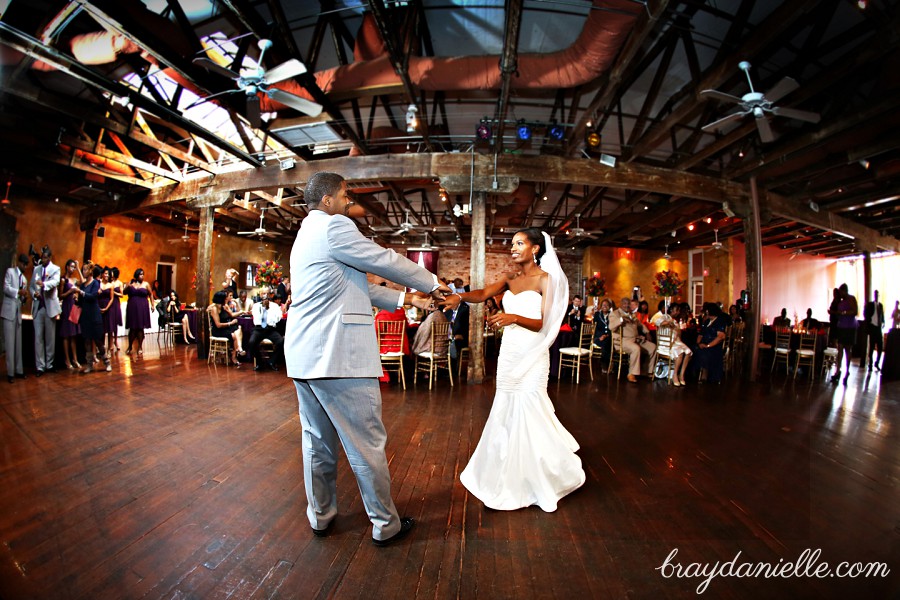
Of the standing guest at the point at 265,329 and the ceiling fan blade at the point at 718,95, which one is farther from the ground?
the ceiling fan blade at the point at 718,95

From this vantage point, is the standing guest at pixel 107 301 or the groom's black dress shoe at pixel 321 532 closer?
the groom's black dress shoe at pixel 321 532

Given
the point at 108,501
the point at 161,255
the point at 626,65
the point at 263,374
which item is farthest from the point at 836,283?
the point at 161,255

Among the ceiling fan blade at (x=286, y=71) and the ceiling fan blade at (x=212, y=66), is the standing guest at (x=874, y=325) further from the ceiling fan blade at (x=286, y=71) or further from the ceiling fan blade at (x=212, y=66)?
the ceiling fan blade at (x=212, y=66)

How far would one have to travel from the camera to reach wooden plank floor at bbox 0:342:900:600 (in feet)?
5.35

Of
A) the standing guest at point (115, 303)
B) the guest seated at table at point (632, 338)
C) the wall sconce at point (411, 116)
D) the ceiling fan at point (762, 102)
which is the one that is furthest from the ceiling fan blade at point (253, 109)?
the guest seated at table at point (632, 338)

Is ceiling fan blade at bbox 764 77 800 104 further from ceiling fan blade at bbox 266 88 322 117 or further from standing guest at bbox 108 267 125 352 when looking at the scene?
standing guest at bbox 108 267 125 352

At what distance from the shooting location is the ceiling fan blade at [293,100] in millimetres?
4305

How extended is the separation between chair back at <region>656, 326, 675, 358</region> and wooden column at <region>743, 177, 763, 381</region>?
1.93 m

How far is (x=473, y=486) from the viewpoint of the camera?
2465 mm

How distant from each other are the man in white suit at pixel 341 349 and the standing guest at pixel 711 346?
6727 millimetres

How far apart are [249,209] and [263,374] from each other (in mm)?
6822

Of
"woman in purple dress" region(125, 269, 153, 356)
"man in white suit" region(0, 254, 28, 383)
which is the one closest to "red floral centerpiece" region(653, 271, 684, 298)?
"woman in purple dress" region(125, 269, 153, 356)

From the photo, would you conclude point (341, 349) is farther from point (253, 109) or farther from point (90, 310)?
point (90, 310)

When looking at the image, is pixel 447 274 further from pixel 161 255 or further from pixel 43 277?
pixel 43 277
